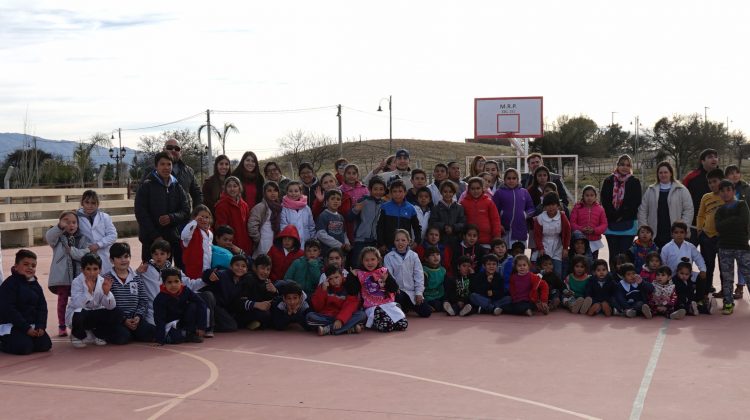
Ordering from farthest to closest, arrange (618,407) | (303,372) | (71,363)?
(71,363) → (303,372) → (618,407)

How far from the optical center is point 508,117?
28766 mm

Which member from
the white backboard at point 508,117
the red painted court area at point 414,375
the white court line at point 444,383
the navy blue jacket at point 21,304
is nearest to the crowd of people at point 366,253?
the navy blue jacket at point 21,304

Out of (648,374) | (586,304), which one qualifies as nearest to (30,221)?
(586,304)

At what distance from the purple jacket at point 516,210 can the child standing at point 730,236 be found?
2267 mm

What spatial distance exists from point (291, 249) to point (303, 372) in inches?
116

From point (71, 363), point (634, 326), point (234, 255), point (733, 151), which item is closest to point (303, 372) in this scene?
point (71, 363)

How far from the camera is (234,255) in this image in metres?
9.00

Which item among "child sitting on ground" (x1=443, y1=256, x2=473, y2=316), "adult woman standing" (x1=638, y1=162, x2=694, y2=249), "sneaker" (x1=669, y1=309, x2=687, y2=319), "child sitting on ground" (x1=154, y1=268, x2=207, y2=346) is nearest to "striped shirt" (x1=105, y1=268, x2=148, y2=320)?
"child sitting on ground" (x1=154, y1=268, x2=207, y2=346)

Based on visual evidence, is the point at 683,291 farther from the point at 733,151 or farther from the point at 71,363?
the point at 733,151

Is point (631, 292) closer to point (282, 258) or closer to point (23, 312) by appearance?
point (282, 258)

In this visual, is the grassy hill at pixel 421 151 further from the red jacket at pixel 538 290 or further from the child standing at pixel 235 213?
the red jacket at pixel 538 290

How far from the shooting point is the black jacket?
8891 mm

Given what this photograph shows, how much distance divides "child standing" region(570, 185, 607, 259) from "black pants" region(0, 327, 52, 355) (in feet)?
20.8

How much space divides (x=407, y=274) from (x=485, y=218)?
1412 mm
